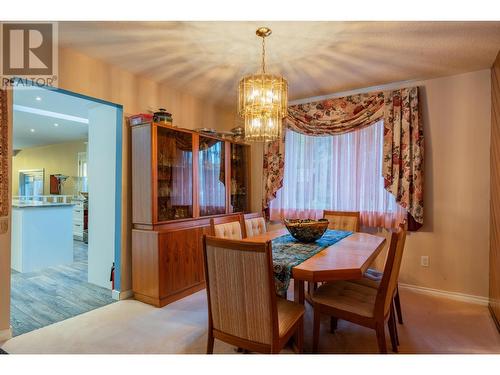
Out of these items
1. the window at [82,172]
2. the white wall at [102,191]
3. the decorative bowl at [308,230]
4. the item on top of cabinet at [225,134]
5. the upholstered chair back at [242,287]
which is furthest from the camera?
the window at [82,172]

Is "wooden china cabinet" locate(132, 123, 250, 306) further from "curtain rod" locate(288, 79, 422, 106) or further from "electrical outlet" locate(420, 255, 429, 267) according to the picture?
"electrical outlet" locate(420, 255, 429, 267)

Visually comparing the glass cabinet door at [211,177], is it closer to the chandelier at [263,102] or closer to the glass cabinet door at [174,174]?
the glass cabinet door at [174,174]

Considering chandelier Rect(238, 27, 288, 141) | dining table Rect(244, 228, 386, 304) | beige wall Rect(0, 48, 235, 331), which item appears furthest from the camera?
beige wall Rect(0, 48, 235, 331)

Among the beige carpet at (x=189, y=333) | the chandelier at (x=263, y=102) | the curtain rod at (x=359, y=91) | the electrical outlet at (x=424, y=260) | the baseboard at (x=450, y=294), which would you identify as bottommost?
the beige carpet at (x=189, y=333)

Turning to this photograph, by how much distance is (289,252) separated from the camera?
1884mm

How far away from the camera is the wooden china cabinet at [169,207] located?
267cm

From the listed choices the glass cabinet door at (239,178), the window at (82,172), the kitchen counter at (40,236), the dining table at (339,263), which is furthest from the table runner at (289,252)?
the window at (82,172)

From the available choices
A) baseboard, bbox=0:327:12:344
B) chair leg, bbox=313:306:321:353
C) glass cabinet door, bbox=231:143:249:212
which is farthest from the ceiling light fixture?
chair leg, bbox=313:306:321:353

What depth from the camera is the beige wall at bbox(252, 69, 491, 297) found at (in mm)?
2703

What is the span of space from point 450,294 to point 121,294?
3.45m

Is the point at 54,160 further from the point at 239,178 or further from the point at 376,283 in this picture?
the point at 376,283

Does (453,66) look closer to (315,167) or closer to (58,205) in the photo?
(315,167)

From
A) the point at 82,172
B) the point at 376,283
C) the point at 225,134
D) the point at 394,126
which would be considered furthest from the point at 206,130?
the point at 82,172

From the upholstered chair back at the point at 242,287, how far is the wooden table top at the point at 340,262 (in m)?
0.26
